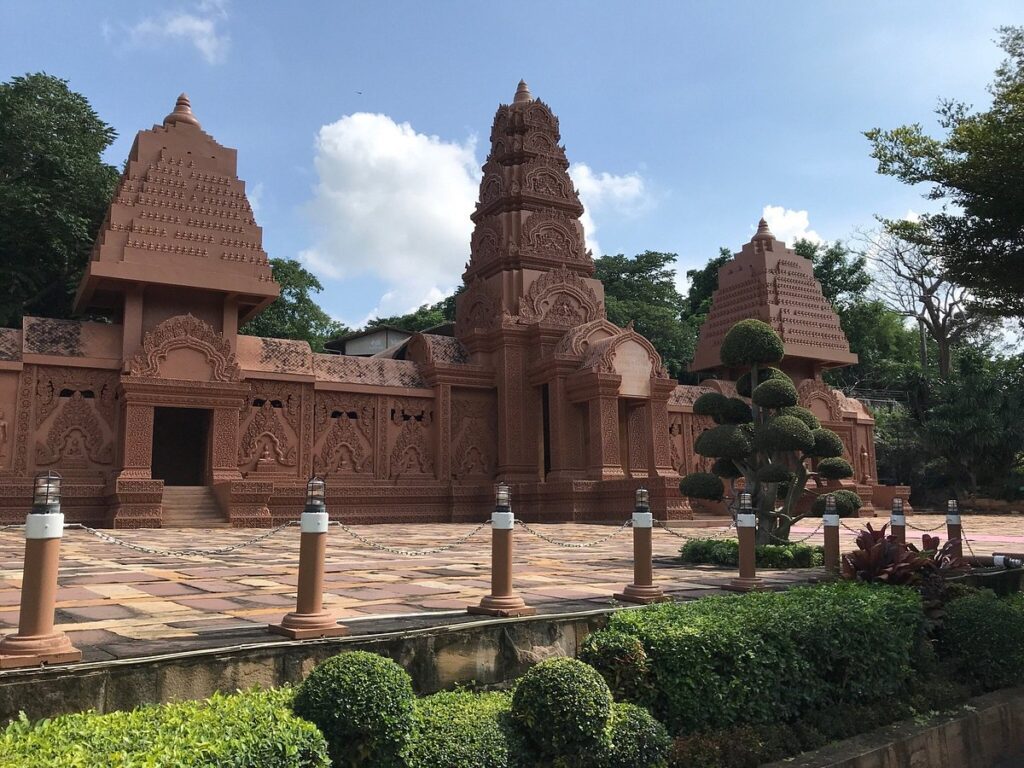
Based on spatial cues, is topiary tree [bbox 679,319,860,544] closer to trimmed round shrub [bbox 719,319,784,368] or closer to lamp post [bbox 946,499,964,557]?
trimmed round shrub [bbox 719,319,784,368]

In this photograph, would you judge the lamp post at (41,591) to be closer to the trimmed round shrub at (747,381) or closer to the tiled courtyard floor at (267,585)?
the tiled courtyard floor at (267,585)

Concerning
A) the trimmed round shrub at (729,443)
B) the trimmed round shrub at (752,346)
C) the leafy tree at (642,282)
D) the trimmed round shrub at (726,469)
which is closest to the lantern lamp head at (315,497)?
the trimmed round shrub at (729,443)

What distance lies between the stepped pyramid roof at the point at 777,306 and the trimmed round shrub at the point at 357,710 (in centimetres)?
2220

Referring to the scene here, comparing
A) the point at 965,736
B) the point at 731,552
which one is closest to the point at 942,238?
the point at 731,552

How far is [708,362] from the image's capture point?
25.6 metres

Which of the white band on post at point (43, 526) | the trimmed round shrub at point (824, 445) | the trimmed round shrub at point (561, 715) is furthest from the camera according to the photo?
the trimmed round shrub at point (824, 445)

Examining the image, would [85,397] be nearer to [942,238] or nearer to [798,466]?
[798,466]

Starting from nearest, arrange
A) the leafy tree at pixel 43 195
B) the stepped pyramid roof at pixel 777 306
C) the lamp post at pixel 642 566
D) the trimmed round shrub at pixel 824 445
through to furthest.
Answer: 1. the lamp post at pixel 642 566
2. the trimmed round shrub at pixel 824 445
3. the leafy tree at pixel 43 195
4. the stepped pyramid roof at pixel 777 306

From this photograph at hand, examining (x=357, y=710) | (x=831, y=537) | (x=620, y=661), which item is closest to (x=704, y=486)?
(x=831, y=537)

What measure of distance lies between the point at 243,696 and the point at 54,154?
2219cm

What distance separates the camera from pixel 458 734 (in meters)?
3.67

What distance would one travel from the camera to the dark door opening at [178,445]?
60.1ft


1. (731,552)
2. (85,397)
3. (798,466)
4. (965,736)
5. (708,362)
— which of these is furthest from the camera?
(708,362)

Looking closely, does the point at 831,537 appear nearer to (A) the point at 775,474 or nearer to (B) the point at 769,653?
(A) the point at 775,474
